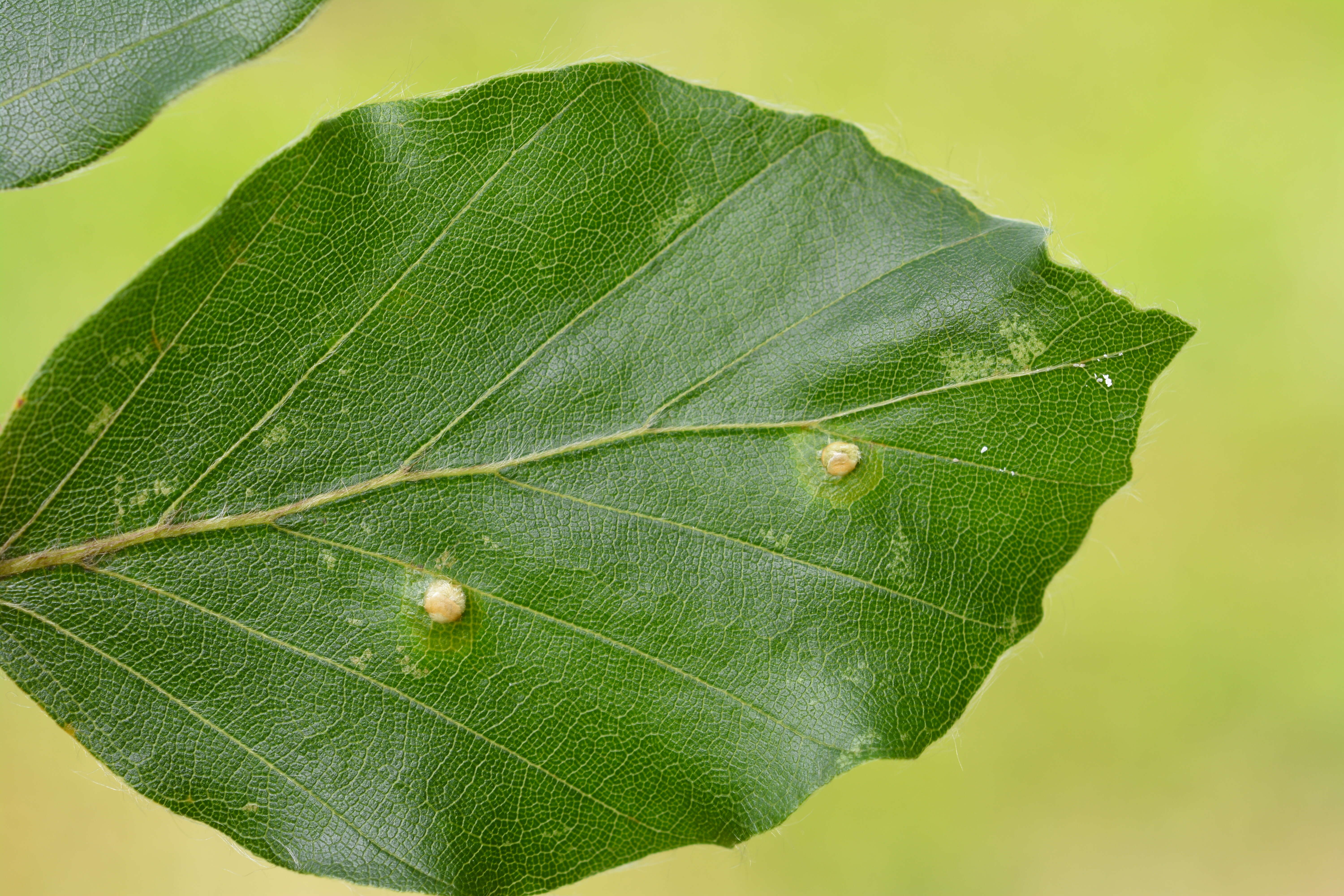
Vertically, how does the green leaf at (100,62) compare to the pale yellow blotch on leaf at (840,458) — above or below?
above

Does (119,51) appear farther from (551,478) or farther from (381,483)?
(551,478)

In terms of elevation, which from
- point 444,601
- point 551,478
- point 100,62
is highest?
point 100,62

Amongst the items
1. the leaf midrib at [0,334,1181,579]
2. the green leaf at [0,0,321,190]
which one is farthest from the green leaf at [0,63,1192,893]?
the green leaf at [0,0,321,190]

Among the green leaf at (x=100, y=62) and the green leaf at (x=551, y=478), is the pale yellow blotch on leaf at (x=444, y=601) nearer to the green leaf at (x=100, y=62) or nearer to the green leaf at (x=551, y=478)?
the green leaf at (x=551, y=478)

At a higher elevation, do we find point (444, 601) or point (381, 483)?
point (381, 483)

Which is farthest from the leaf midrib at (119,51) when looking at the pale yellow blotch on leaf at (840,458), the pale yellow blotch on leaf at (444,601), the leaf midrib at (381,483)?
the pale yellow blotch on leaf at (840,458)

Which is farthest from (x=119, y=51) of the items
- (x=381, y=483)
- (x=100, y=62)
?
(x=381, y=483)
